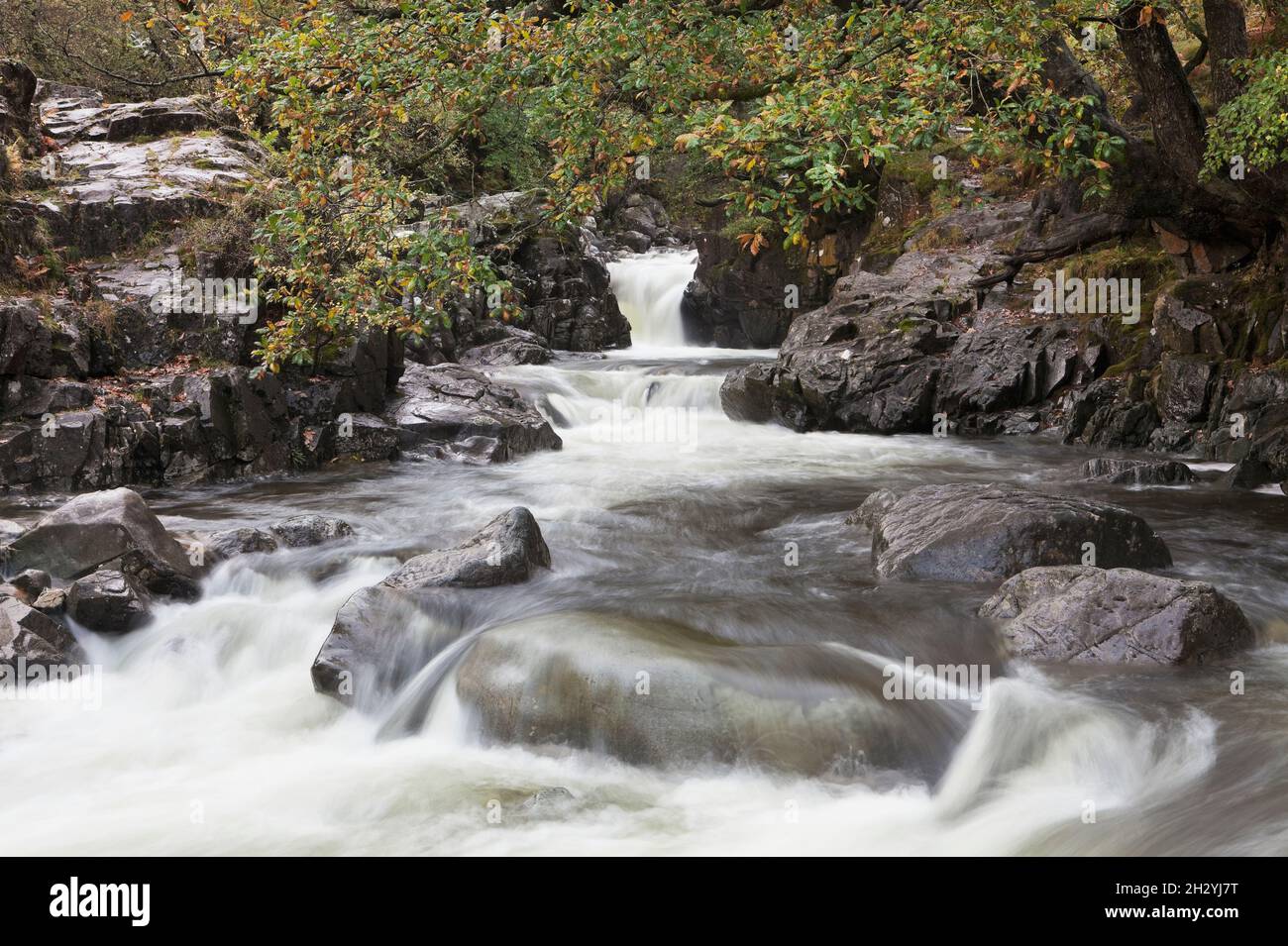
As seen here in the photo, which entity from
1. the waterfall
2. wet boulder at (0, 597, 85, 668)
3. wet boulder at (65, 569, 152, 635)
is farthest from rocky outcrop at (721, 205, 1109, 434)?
wet boulder at (0, 597, 85, 668)

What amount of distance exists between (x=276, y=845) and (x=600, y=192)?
22.8 ft

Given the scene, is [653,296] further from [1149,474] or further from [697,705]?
[697,705]

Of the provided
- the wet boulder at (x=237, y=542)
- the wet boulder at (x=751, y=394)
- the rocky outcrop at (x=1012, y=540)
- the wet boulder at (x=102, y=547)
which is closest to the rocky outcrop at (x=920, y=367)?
the wet boulder at (x=751, y=394)

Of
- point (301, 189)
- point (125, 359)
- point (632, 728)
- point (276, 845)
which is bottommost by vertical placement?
point (276, 845)

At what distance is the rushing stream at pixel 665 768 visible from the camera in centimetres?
519

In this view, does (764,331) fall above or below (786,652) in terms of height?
above

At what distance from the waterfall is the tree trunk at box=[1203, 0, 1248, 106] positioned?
1558 centimetres

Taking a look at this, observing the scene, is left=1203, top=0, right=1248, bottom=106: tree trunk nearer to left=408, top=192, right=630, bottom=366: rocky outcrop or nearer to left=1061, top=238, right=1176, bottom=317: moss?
left=1061, top=238, right=1176, bottom=317: moss

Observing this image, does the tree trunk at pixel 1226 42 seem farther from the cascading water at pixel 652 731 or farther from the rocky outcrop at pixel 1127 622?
the rocky outcrop at pixel 1127 622

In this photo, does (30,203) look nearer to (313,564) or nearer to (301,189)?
(301,189)

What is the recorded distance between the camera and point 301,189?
32.0 feet

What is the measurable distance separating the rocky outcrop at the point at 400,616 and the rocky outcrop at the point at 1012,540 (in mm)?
3162

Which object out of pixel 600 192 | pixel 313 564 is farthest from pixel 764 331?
pixel 313 564

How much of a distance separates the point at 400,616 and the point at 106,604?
2.38 metres
